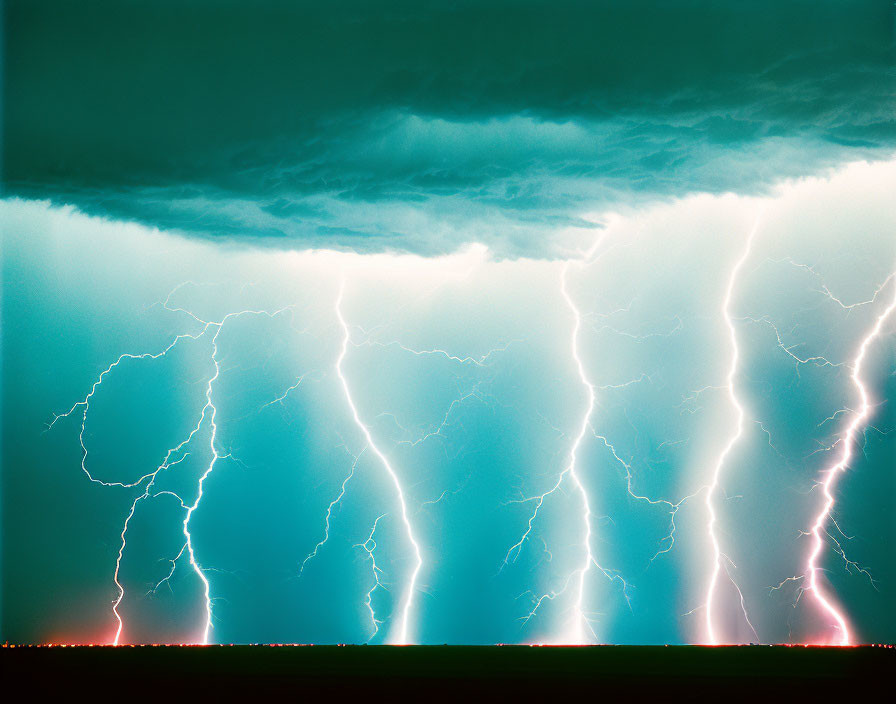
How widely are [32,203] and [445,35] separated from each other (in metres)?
2.27

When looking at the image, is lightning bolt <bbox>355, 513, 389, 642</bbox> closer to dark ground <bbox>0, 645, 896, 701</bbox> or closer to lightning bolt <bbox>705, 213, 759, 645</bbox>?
dark ground <bbox>0, 645, 896, 701</bbox>

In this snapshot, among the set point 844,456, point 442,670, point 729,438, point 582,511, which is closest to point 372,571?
point 442,670

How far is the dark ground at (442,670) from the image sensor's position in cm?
210

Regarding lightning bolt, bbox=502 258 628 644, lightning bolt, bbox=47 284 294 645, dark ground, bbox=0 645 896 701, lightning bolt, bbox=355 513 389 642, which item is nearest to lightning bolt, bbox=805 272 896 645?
dark ground, bbox=0 645 896 701

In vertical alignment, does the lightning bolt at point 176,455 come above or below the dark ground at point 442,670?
above

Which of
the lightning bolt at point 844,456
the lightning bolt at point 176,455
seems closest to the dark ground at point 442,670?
the lightning bolt at point 176,455

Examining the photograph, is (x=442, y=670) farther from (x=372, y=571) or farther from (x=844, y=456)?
(x=844, y=456)

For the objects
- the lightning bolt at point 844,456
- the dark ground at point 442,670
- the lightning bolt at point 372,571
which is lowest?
the dark ground at point 442,670

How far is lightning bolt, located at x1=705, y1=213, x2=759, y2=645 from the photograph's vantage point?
2549 millimetres

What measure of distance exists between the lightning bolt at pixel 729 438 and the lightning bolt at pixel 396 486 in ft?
4.79

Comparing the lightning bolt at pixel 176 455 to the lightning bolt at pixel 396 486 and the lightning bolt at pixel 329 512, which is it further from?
the lightning bolt at pixel 329 512

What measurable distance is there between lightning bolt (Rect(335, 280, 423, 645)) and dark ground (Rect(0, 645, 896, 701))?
0.13 m

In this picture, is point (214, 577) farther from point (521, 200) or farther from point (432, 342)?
point (521, 200)

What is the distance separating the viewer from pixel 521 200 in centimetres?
262
